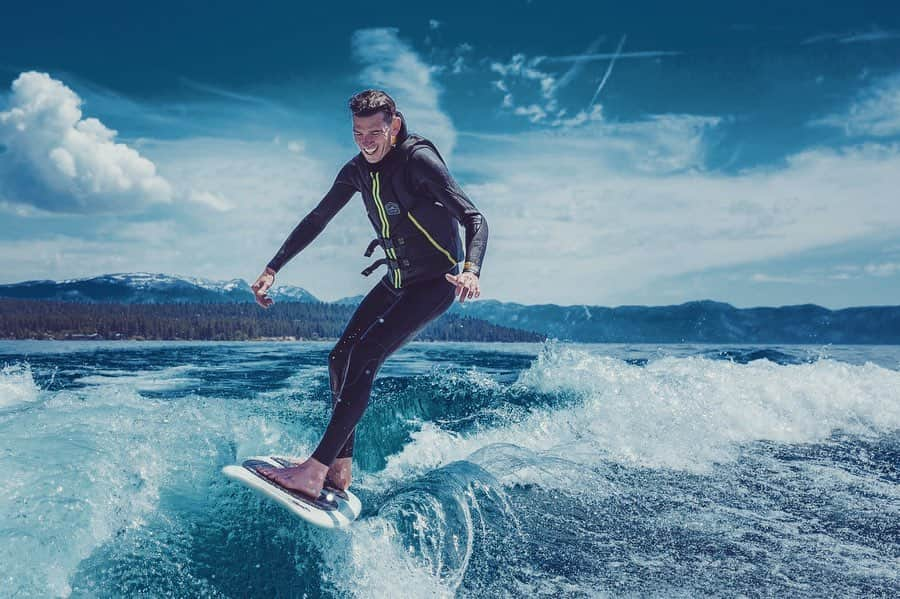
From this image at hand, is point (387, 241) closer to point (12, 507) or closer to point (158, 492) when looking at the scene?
point (158, 492)

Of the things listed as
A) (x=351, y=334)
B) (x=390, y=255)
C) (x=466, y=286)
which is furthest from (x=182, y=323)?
(x=466, y=286)

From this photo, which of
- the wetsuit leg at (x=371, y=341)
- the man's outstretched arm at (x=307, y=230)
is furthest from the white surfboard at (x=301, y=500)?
the man's outstretched arm at (x=307, y=230)

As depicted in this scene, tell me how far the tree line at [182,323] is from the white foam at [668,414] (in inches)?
2925

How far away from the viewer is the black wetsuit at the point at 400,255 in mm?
4305

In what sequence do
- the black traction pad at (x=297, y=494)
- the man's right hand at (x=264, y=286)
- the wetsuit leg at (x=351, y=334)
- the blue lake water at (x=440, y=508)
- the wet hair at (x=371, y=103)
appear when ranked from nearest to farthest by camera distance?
the blue lake water at (x=440, y=508) < the black traction pad at (x=297, y=494) < the wet hair at (x=371, y=103) < the wetsuit leg at (x=351, y=334) < the man's right hand at (x=264, y=286)

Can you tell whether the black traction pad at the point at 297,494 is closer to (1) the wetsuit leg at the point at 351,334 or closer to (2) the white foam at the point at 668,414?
(1) the wetsuit leg at the point at 351,334

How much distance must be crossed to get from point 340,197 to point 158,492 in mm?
2846

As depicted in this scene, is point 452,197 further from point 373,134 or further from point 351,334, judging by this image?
point 351,334

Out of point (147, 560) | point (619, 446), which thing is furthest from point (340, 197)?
point (619, 446)

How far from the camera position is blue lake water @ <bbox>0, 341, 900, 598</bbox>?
3.69 metres

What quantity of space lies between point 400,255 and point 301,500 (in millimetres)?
2065

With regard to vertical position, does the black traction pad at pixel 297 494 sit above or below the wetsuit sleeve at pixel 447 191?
below

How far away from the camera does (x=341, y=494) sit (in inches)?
180

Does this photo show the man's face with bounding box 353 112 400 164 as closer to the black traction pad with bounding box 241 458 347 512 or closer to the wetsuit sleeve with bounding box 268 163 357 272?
the wetsuit sleeve with bounding box 268 163 357 272
